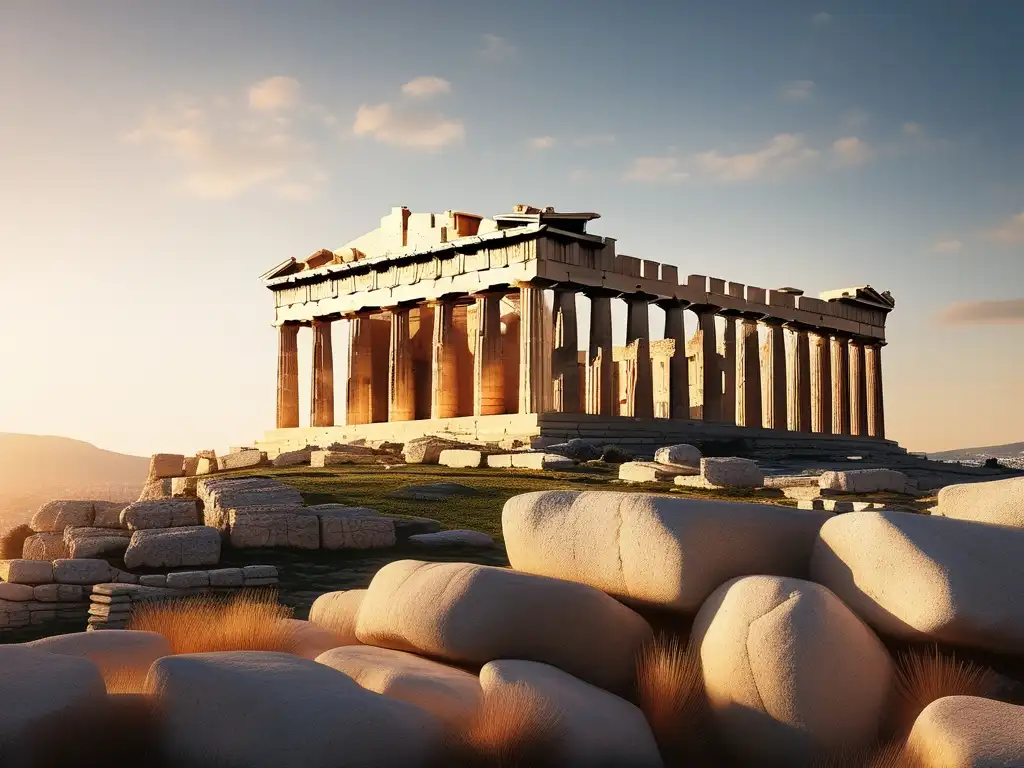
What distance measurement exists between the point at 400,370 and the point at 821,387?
66.5ft

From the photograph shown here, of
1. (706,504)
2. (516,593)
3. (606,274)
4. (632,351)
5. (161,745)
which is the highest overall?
(606,274)

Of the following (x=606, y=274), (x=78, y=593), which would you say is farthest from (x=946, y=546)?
(x=606, y=274)

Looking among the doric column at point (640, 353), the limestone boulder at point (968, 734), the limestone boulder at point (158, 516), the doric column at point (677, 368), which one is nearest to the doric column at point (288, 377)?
the doric column at point (640, 353)

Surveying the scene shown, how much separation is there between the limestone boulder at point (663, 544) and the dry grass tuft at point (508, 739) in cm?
139

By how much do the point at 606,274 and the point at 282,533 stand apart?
25.0 meters

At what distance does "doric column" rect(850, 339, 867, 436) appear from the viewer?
48656 mm

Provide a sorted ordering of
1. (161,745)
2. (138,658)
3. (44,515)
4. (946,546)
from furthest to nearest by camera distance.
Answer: (44,515), (138,658), (946,546), (161,745)

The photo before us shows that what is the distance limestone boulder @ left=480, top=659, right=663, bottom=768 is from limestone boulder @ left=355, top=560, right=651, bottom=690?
0.95ft

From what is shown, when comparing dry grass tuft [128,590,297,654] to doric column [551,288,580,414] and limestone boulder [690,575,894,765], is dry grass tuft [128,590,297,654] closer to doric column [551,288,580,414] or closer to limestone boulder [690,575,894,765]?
limestone boulder [690,575,894,765]

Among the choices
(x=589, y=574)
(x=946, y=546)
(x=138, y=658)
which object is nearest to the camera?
(x=946, y=546)

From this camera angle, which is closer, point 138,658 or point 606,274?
point 138,658

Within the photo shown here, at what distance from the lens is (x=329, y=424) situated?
1725 inches

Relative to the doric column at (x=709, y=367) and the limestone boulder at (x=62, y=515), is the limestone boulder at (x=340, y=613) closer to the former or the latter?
the limestone boulder at (x=62, y=515)

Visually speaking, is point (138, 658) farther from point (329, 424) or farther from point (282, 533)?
point (329, 424)
